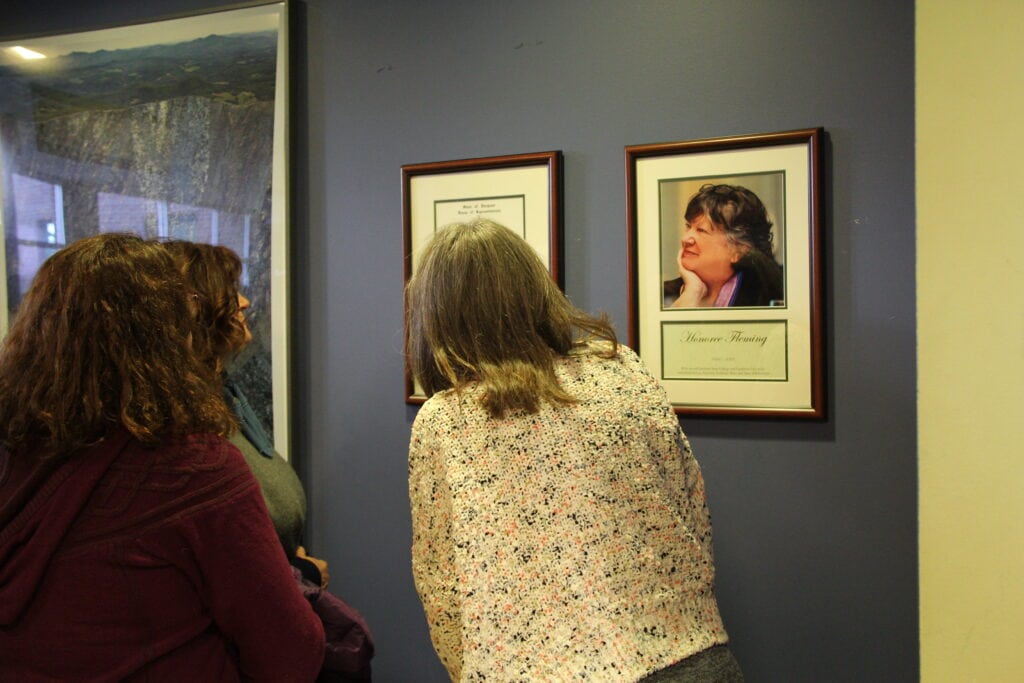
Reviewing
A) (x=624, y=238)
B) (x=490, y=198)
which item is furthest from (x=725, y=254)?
(x=490, y=198)

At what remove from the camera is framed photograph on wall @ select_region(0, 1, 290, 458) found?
189cm

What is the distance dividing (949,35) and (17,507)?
170 cm

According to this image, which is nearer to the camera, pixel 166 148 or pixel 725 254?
pixel 725 254

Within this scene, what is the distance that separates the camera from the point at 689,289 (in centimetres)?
161

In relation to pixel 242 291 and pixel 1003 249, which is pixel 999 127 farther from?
pixel 242 291

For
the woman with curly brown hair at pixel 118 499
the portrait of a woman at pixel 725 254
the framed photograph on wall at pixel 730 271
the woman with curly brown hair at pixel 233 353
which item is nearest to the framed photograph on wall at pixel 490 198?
the framed photograph on wall at pixel 730 271

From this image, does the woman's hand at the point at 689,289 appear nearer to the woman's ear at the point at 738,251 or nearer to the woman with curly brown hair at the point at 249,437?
the woman's ear at the point at 738,251

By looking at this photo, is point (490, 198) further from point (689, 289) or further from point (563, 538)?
point (563, 538)

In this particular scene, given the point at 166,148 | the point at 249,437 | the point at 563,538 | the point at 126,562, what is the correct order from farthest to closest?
the point at 166,148, the point at 249,437, the point at 563,538, the point at 126,562

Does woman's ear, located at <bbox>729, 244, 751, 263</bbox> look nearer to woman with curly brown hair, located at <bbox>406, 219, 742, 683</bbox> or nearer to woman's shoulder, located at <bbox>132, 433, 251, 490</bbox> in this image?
woman with curly brown hair, located at <bbox>406, 219, 742, 683</bbox>

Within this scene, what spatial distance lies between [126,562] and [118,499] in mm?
74

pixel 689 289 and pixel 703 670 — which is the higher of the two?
pixel 689 289

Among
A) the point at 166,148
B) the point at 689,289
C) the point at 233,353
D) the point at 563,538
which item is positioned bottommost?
the point at 563,538

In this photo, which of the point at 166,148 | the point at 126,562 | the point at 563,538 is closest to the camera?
the point at 126,562
